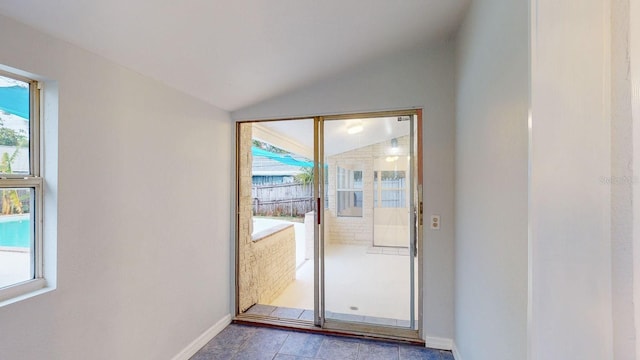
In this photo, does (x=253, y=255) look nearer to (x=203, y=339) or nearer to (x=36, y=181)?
(x=203, y=339)

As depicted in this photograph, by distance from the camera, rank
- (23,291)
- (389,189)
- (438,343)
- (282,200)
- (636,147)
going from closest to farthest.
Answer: (636,147) < (23,291) < (438,343) < (389,189) < (282,200)

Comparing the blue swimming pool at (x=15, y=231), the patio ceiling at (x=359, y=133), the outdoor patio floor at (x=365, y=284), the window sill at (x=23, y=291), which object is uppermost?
the patio ceiling at (x=359, y=133)

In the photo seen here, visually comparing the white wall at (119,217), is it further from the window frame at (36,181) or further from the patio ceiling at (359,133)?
the patio ceiling at (359,133)

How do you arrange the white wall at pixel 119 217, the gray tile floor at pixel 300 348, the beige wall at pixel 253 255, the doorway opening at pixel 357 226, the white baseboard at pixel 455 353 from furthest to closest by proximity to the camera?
the beige wall at pixel 253 255 < the doorway opening at pixel 357 226 < the gray tile floor at pixel 300 348 < the white baseboard at pixel 455 353 < the white wall at pixel 119 217

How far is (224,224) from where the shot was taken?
114 inches

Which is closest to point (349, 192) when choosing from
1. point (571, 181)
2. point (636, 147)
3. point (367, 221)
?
point (367, 221)

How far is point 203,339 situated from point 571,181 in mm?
2802

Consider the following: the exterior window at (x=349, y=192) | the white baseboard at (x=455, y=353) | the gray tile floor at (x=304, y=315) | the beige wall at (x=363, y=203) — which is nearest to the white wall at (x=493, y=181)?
the white baseboard at (x=455, y=353)

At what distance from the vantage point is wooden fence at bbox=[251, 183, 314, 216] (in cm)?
407

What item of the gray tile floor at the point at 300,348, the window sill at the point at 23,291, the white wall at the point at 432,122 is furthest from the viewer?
the white wall at the point at 432,122

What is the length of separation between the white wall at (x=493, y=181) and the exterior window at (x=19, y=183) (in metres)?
2.25

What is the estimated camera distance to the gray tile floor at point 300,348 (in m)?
2.34

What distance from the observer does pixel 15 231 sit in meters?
1.40

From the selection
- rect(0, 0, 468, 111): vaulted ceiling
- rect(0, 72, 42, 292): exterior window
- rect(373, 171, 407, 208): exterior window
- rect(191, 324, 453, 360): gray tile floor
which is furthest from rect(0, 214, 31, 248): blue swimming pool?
rect(373, 171, 407, 208): exterior window
